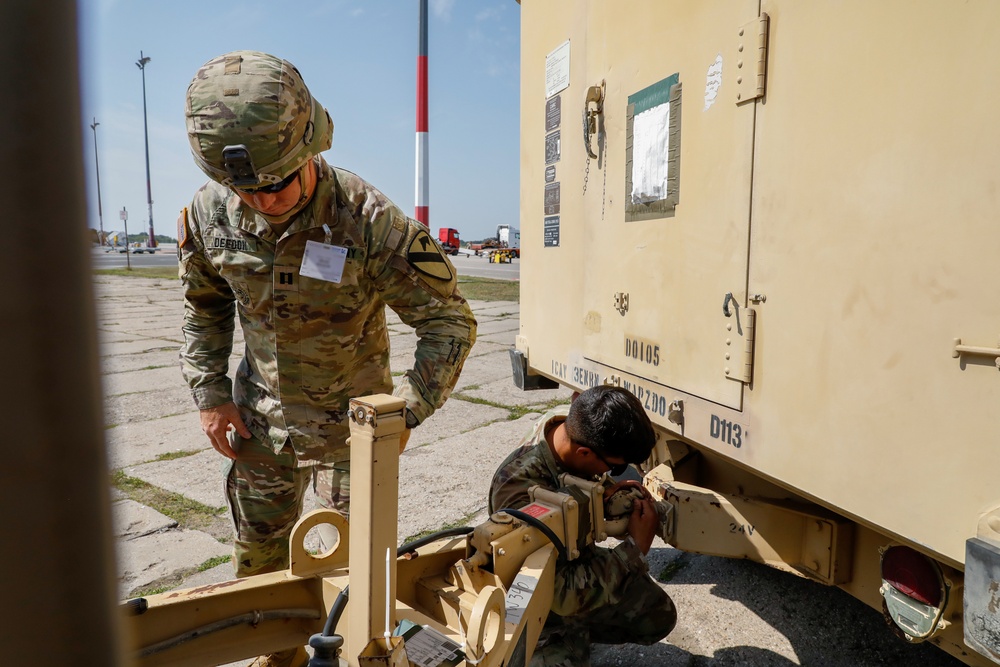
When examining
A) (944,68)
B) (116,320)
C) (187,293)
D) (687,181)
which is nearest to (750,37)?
(687,181)

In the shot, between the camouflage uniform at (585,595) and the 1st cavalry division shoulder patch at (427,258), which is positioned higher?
the 1st cavalry division shoulder patch at (427,258)

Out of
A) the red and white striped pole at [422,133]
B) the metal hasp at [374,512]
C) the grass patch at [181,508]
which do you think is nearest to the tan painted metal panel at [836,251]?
the metal hasp at [374,512]

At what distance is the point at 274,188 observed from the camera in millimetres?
1760

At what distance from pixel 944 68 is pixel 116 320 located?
11.8m

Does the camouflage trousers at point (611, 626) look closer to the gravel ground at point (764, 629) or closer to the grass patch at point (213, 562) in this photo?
the gravel ground at point (764, 629)

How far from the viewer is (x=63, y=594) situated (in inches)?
14.0

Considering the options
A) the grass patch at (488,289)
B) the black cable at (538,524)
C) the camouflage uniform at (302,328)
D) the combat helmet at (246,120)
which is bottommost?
the grass patch at (488,289)

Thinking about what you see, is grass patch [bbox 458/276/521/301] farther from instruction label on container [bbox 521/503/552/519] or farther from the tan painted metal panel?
instruction label on container [bbox 521/503/552/519]

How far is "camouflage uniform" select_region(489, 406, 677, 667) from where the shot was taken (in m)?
1.84

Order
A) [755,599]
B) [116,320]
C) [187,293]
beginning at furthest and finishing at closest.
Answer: [116,320] < [755,599] < [187,293]

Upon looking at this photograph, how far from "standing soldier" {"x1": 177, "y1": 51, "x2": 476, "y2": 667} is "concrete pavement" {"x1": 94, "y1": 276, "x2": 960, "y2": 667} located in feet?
1.09

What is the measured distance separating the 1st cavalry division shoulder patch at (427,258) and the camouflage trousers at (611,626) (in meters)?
0.97

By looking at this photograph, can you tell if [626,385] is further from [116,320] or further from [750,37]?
[116,320]

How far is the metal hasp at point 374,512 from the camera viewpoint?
1.16 metres
